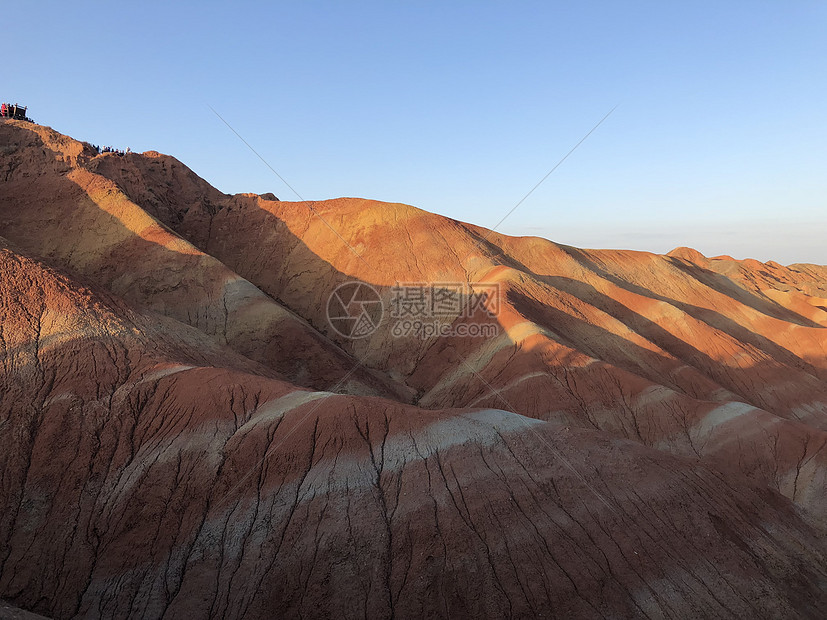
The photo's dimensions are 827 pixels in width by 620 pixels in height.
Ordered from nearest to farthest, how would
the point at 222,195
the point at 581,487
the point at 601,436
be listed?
the point at 581,487 → the point at 601,436 → the point at 222,195

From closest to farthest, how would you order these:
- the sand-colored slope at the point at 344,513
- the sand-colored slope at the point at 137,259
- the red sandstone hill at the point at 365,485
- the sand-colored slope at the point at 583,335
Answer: the sand-colored slope at the point at 344,513 → the red sandstone hill at the point at 365,485 → the sand-colored slope at the point at 583,335 → the sand-colored slope at the point at 137,259

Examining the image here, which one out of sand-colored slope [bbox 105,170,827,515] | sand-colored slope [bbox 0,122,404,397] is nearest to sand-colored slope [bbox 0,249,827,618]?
sand-colored slope [bbox 105,170,827,515]

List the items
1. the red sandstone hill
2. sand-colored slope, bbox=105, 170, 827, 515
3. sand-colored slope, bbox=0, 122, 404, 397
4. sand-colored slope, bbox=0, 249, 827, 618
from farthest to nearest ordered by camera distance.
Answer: sand-colored slope, bbox=0, 122, 404, 397
sand-colored slope, bbox=105, 170, 827, 515
the red sandstone hill
sand-colored slope, bbox=0, 249, 827, 618

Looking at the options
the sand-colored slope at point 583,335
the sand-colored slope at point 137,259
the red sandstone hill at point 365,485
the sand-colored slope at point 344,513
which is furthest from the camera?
the sand-colored slope at point 137,259

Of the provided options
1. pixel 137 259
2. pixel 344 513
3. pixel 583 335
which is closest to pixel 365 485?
pixel 344 513

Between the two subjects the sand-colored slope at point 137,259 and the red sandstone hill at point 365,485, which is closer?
the red sandstone hill at point 365,485

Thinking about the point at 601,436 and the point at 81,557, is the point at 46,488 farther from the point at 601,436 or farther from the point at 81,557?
the point at 601,436

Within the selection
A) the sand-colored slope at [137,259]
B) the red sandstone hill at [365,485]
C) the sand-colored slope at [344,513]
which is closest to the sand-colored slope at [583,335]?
the red sandstone hill at [365,485]

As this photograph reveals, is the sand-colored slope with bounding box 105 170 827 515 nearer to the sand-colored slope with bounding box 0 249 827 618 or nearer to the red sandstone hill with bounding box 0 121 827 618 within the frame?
the red sandstone hill with bounding box 0 121 827 618

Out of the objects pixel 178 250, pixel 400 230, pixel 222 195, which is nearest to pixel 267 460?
pixel 178 250

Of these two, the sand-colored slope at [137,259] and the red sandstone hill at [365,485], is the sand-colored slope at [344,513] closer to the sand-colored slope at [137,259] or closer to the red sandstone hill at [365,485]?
the red sandstone hill at [365,485]

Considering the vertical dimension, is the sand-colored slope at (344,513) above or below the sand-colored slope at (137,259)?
below
